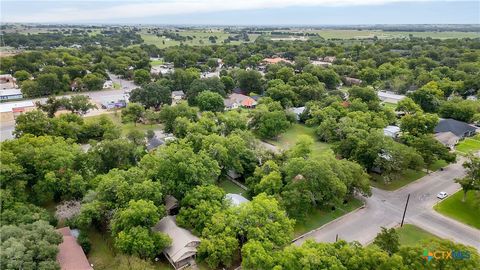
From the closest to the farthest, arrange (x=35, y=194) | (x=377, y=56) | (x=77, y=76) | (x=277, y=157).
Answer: (x=35, y=194)
(x=277, y=157)
(x=77, y=76)
(x=377, y=56)

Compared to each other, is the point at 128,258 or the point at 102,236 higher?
the point at 128,258

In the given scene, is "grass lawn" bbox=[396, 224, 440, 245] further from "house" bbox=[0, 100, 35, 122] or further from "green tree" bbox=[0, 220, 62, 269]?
"house" bbox=[0, 100, 35, 122]

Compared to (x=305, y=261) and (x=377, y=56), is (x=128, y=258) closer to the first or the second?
(x=305, y=261)

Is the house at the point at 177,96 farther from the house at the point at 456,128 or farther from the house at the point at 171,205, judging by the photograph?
the house at the point at 456,128

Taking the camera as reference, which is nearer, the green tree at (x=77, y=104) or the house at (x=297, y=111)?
the green tree at (x=77, y=104)

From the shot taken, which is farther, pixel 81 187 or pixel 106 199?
pixel 81 187

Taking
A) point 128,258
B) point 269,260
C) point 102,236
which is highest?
point 269,260

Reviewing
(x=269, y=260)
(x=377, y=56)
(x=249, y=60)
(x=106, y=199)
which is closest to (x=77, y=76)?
(x=249, y=60)
